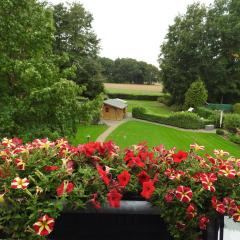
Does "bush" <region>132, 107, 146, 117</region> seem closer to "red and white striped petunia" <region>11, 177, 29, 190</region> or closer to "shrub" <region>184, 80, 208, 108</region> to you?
"shrub" <region>184, 80, 208, 108</region>

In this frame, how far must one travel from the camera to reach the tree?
4297 cm

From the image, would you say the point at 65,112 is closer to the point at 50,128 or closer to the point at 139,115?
the point at 50,128

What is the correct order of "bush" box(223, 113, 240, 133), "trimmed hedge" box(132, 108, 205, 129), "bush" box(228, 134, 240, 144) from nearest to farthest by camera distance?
"bush" box(228, 134, 240, 144) < "bush" box(223, 113, 240, 133) < "trimmed hedge" box(132, 108, 205, 129)

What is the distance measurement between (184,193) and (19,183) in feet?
4.10

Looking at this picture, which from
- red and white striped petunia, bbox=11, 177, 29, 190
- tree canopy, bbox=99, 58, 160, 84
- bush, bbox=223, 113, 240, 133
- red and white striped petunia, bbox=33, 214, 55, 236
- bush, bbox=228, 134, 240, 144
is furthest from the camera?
tree canopy, bbox=99, 58, 160, 84

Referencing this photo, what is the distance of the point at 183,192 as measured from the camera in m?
2.82

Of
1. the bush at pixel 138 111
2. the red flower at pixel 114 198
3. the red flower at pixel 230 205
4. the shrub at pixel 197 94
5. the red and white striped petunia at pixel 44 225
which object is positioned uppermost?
the red flower at pixel 114 198

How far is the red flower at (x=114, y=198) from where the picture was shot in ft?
9.13

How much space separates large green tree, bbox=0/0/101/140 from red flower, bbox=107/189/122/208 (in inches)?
434

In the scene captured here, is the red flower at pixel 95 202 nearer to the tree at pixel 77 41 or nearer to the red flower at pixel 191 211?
the red flower at pixel 191 211

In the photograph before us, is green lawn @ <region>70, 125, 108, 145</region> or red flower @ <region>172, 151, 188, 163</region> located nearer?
red flower @ <region>172, 151, 188, 163</region>

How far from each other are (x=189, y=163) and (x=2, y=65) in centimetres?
1208

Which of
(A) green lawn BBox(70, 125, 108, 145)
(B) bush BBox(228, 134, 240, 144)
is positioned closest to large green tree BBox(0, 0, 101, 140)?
(A) green lawn BBox(70, 125, 108, 145)

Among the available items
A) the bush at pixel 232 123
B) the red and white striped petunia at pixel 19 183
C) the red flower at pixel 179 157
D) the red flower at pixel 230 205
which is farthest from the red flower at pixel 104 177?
the bush at pixel 232 123
